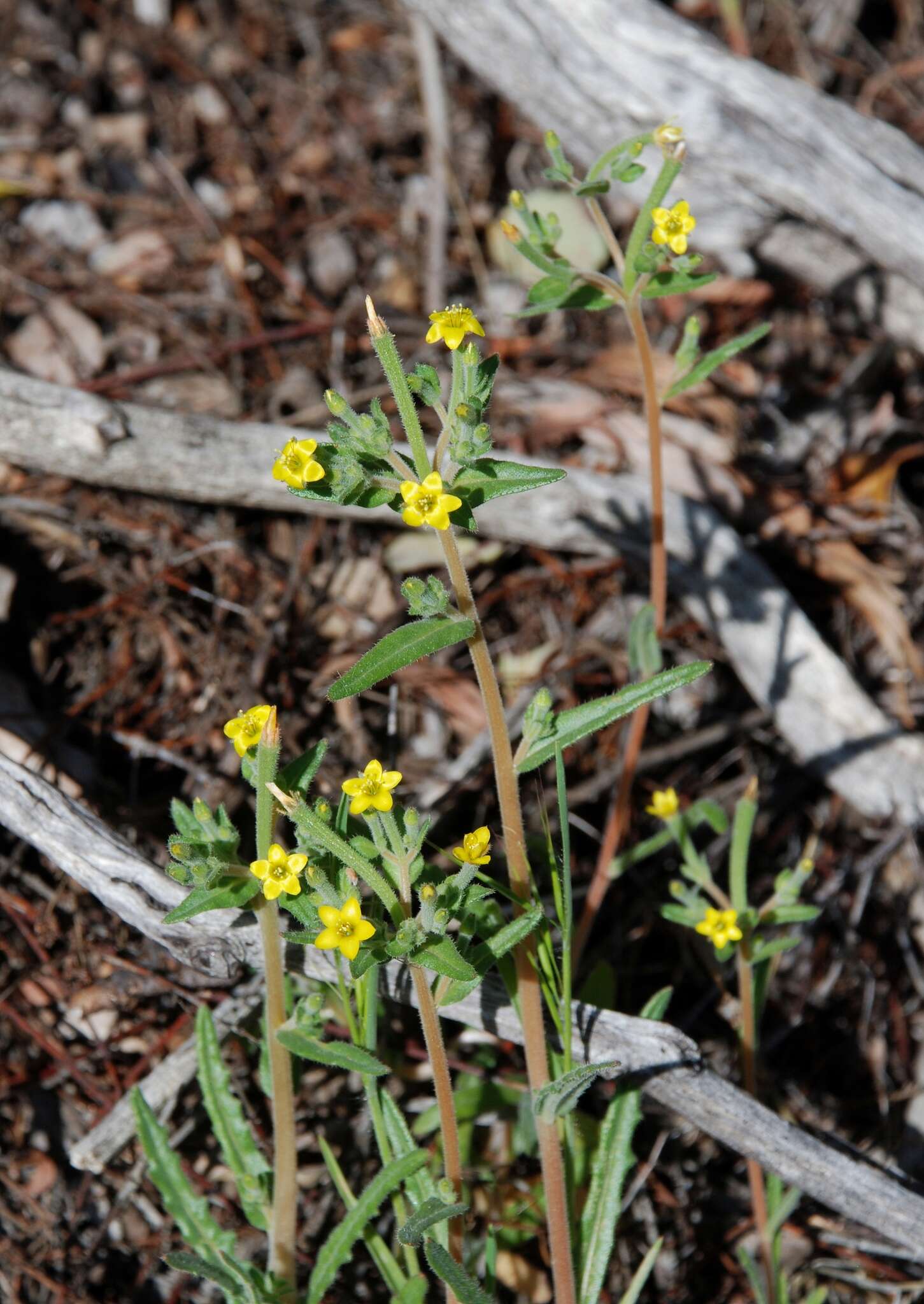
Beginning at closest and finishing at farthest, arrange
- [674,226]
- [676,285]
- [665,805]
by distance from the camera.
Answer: [674,226] → [676,285] → [665,805]

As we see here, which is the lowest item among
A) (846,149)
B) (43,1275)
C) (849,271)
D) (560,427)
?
(43,1275)

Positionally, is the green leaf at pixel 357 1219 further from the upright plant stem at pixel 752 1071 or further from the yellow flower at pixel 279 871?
the upright plant stem at pixel 752 1071

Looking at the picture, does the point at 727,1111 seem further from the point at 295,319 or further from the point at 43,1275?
the point at 295,319

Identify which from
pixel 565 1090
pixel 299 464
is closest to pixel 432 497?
pixel 299 464

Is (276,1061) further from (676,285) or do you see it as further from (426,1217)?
(676,285)

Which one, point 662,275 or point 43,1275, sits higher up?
point 662,275

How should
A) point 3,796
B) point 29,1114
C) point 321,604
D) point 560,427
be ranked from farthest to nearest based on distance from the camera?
point 560,427 → point 321,604 → point 29,1114 → point 3,796

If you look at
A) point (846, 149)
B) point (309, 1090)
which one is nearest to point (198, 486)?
point (309, 1090)

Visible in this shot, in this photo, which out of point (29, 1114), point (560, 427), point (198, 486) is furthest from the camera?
point (560, 427)
